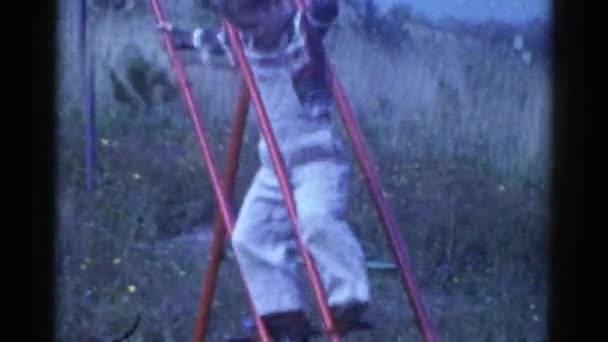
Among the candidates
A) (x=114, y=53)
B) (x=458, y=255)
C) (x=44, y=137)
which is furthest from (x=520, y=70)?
(x=44, y=137)

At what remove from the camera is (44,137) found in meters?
1.87

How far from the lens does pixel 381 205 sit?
68.7 inches

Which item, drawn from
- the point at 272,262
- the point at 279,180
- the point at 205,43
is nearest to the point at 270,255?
the point at 272,262

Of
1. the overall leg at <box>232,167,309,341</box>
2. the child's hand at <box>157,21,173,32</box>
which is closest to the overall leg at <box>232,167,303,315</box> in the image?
the overall leg at <box>232,167,309,341</box>

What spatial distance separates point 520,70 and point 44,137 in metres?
0.73

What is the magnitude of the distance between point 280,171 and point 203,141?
15cm

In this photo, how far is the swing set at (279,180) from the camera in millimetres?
1696

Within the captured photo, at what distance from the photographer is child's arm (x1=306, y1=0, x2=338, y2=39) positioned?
66.6 inches

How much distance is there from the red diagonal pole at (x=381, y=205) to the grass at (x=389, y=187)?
0.09 feet

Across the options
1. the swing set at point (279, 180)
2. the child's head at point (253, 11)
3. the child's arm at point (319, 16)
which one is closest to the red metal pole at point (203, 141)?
the swing set at point (279, 180)

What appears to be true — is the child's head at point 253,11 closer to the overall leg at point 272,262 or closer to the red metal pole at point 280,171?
the red metal pole at point 280,171

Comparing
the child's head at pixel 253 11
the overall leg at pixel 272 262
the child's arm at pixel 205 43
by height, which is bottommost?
the overall leg at pixel 272 262

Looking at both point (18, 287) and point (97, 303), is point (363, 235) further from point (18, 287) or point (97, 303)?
point (18, 287)

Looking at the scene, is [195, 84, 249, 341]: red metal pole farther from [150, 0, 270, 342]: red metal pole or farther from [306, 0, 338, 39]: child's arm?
[306, 0, 338, 39]: child's arm
